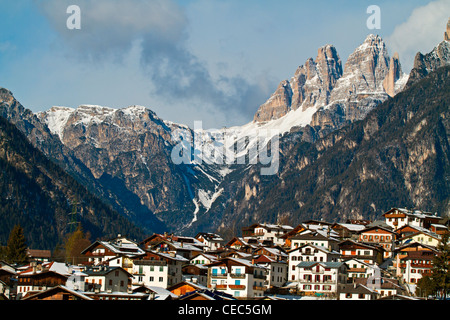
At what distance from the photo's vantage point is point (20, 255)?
155875 millimetres

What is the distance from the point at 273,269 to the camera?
13562cm

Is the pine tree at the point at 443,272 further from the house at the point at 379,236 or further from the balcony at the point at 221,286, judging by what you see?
the house at the point at 379,236

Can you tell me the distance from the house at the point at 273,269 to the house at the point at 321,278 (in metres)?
4.29

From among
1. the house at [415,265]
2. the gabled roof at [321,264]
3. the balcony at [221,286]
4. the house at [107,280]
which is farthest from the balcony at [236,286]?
the house at [415,265]

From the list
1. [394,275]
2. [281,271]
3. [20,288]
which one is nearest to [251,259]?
[281,271]

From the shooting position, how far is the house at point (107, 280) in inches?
4316

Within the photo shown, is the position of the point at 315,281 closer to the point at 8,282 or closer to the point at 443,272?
the point at 443,272

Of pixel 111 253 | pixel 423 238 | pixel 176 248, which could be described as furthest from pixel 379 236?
pixel 111 253

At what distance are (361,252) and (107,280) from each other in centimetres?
5423

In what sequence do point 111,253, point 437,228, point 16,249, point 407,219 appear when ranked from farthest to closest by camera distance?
point 407,219 < point 437,228 < point 16,249 < point 111,253
